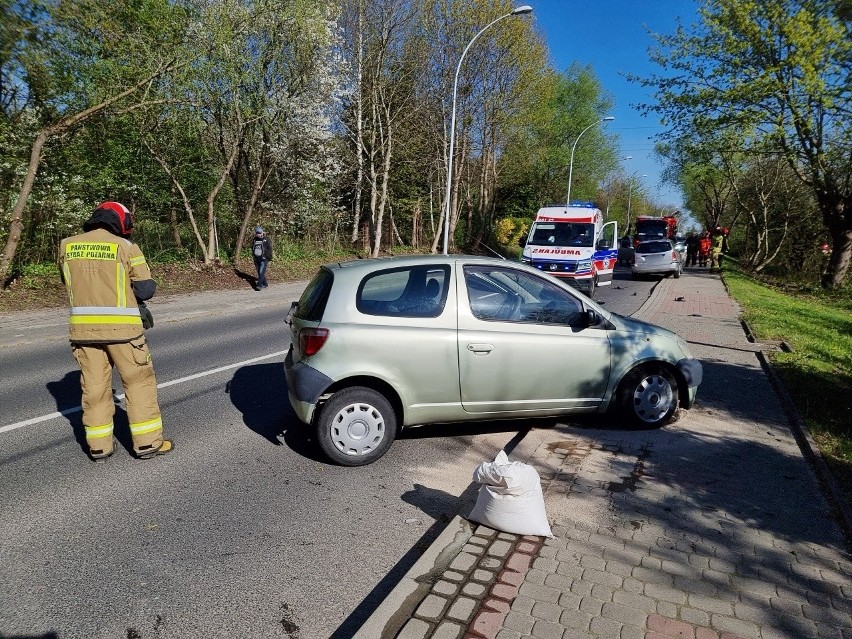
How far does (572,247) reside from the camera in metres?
16.4

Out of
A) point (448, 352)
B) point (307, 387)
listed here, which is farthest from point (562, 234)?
point (307, 387)

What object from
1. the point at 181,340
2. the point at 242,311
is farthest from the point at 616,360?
the point at 242,311

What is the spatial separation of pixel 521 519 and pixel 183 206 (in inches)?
739

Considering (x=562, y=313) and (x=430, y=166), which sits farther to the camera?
(x=430, y=166)

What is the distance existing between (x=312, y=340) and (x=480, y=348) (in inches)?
52.3

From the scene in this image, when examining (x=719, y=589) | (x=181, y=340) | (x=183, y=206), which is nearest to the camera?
(x=719, y=589)

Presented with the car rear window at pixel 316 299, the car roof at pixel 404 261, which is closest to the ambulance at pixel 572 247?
the car roof at pixel 404 261

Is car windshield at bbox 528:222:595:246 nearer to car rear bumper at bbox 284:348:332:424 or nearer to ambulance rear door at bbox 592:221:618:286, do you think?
ambulance rear door at bbox 592:221:618:286

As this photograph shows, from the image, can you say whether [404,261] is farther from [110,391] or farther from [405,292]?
[110,391]

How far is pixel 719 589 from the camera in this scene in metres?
2.91

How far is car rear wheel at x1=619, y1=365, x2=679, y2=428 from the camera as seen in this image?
5125 millimetres

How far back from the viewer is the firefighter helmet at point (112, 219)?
4.23 meters

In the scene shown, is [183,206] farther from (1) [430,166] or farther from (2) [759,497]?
(2) [759,497]

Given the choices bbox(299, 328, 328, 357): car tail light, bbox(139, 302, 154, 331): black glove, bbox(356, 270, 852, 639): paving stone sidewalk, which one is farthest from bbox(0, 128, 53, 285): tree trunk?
bbox(356, 270, 852, 639): paving stone sidewalk
